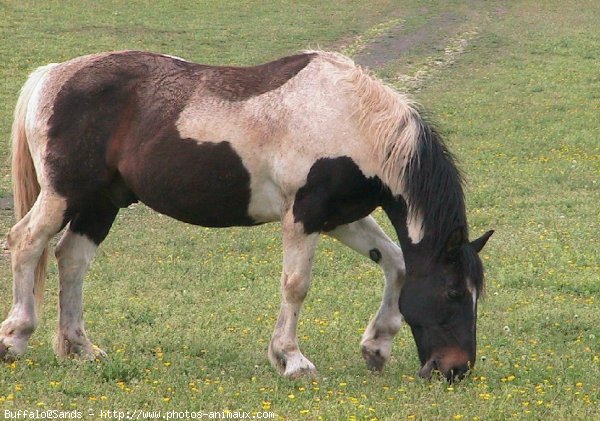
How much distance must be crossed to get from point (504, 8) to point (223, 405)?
110ft

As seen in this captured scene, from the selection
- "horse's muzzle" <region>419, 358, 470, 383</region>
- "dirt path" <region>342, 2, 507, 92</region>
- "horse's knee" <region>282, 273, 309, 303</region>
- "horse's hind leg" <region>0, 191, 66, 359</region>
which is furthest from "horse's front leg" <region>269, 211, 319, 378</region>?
"dirt path" <region>342, 2, 507, 92</region>

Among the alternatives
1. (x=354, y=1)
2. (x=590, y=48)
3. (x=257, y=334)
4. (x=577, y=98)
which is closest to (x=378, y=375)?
(x=257, y=334)

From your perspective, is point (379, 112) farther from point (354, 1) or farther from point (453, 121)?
point (354, 1)

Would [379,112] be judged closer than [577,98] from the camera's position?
Yes

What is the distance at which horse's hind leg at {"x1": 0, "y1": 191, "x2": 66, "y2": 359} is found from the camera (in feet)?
25.1

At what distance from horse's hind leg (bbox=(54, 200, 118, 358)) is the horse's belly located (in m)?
0.56

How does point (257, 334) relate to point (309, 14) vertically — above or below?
above

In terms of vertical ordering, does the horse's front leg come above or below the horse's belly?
below

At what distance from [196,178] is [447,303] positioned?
1935mm

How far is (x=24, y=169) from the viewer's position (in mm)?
8047

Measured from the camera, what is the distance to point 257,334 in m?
8.70

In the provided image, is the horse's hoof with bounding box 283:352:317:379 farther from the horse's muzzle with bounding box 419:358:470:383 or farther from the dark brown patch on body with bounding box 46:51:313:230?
the dark brown patch on body with bounding box 46:51:313:230

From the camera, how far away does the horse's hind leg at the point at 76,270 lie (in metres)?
7.80

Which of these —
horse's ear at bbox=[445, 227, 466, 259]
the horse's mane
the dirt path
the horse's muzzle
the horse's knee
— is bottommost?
the dirt path
